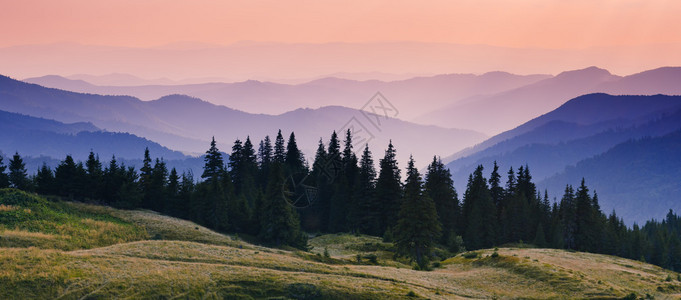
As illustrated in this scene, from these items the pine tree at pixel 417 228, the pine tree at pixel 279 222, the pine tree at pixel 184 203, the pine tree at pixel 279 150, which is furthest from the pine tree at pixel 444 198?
the pine tree at pixel 184 203

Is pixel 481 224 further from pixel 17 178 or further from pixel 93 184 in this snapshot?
pixel 17 178

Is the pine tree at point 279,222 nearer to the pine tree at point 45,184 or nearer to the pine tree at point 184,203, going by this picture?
the pine tree at point 184,203

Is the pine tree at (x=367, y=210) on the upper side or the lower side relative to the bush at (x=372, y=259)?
upper

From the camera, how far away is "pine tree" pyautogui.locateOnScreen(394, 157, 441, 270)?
68750mm

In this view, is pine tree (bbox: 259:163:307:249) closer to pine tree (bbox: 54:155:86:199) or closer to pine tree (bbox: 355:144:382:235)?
pine tree (bbox: 355:144:382:235)

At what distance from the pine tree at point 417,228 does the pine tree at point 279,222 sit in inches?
592

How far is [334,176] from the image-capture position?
106 metres

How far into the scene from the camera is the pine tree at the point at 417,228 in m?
68.8

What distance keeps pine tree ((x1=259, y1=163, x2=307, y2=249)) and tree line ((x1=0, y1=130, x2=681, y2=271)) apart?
0.51 feet

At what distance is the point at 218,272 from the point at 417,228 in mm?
35602

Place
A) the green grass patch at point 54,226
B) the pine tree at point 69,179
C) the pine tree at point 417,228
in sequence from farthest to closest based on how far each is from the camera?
the pine tree at point 69,179, the pine tree at point 417,228, the green grass patch at point 54,226

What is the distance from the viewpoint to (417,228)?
227 feet

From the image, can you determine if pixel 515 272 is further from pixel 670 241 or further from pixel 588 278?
pixel 670 241

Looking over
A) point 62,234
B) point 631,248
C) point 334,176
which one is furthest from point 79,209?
point 631,248
